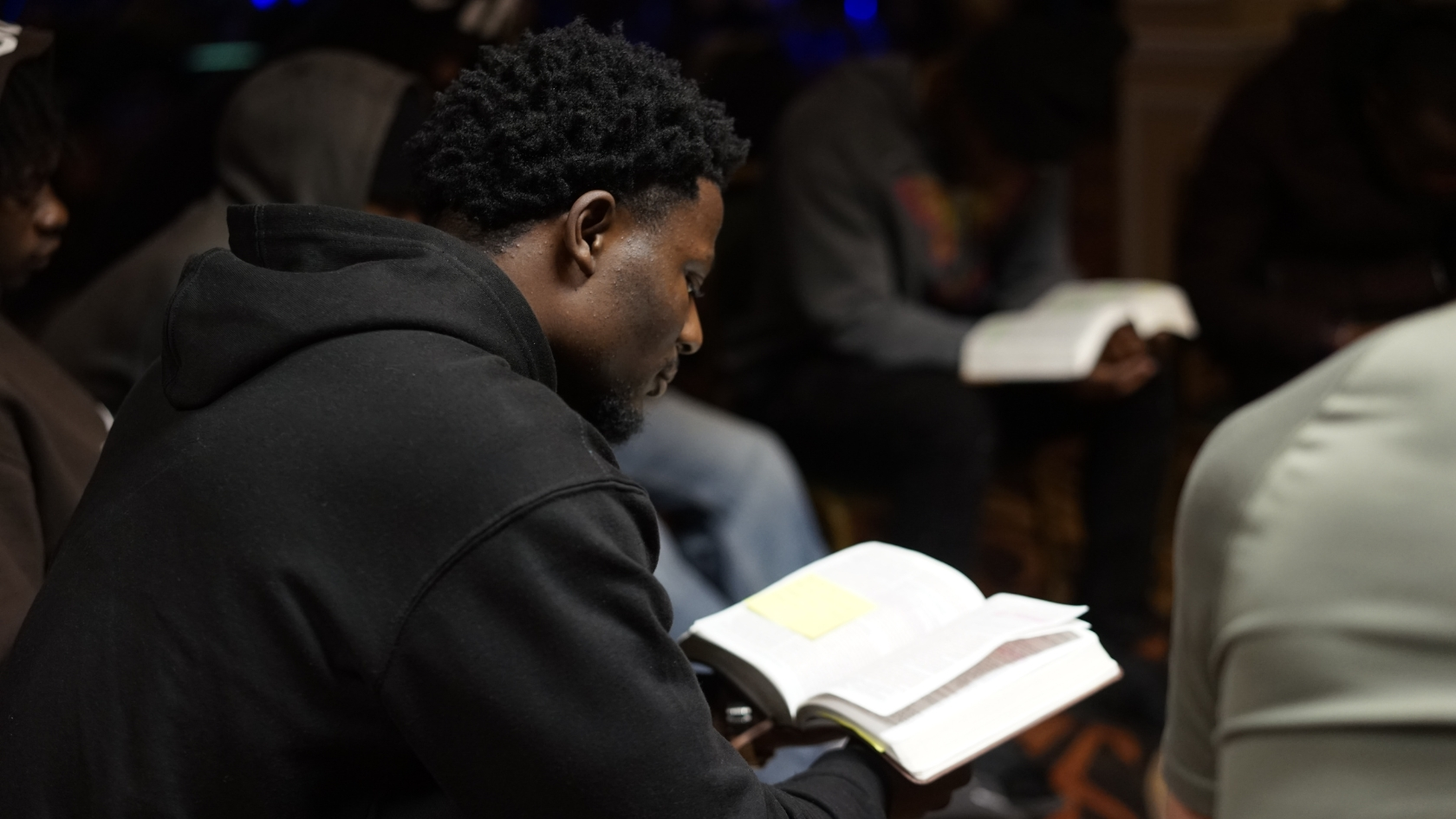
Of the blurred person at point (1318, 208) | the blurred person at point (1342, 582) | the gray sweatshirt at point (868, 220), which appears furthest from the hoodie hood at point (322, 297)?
the blurred person at point (1318, 208)

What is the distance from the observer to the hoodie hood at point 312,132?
167cm

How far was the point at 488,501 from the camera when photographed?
0.75 meters

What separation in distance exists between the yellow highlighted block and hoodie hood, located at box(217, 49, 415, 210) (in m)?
0.84

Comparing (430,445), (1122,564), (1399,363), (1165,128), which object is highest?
(1399,363)

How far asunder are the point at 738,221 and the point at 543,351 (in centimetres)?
154

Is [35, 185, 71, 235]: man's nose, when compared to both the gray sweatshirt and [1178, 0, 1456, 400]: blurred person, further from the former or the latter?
[1178, 0, 1456, 400]: blurred person

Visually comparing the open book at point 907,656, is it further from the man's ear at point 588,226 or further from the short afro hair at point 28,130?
the short afro hair at point 28,130

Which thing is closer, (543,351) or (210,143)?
(543,351)

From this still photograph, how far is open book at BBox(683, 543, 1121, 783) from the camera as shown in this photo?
0.97m

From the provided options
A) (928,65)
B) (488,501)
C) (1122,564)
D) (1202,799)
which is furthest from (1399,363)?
(928,65)

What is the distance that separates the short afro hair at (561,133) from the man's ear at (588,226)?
2cm

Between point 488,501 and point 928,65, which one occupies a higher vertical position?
point 488,501

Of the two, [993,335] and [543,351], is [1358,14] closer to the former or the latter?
[993,335]

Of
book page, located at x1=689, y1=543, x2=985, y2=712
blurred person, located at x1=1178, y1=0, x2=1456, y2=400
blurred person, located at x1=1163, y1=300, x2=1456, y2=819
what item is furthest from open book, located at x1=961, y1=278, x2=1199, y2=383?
blurred person, located at x1=1163, y1=300, x2=1456, y2=819
